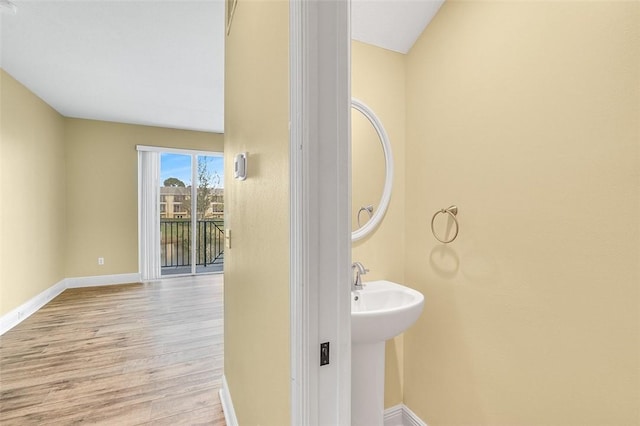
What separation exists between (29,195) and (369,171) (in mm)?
3975

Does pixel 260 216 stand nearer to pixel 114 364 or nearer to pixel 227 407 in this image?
pixel 227 407

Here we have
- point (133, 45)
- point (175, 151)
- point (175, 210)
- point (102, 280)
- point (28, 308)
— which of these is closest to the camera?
point (133, 45)

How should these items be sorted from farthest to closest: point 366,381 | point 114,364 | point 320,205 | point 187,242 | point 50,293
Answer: point 187,242, point 50,293, point 114,364, point 366,381, point 320,205

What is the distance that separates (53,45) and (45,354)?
2.54 m

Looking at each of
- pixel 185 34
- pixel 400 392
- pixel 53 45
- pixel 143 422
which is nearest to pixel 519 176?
pixel 400 392

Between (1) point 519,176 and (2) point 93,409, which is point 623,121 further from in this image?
(2) point 93,409

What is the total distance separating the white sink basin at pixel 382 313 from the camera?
1.23 metres

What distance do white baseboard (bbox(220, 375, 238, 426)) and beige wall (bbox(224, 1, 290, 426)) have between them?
74mm

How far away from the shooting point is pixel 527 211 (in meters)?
1.17

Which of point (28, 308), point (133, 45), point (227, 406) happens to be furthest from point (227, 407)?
point (28, 308)

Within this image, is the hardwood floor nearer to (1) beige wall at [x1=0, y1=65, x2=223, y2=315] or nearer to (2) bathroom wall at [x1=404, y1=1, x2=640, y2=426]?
(1) beige wall at [x1=0, y1=65, x2=223, y2=315]

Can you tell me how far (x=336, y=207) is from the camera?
68 centimetres

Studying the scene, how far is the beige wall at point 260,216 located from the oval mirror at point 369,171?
63 cm

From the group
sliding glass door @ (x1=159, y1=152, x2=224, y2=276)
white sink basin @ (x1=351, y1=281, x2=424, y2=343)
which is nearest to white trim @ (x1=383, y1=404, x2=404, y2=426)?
white sink basin @ (x1=351, y1=281, x2=424, y2=343)
